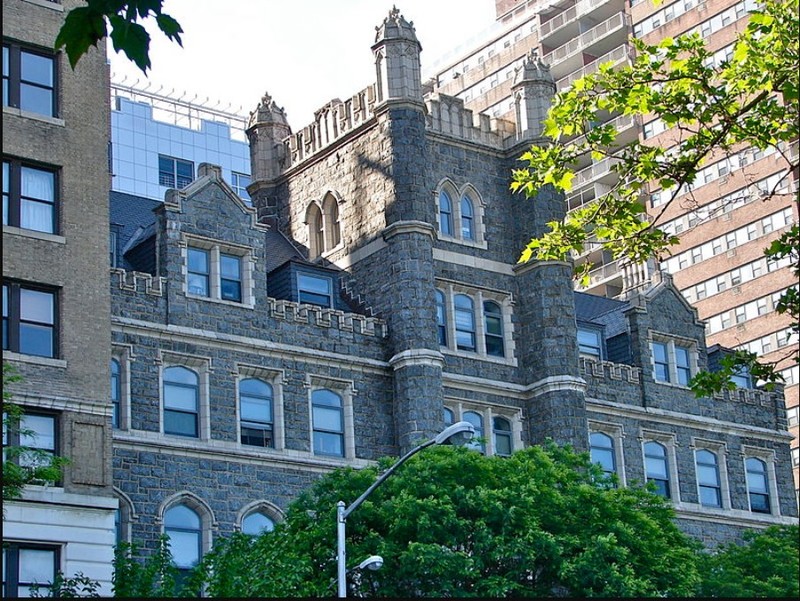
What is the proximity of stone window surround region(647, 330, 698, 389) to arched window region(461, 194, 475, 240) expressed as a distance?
25.1ft

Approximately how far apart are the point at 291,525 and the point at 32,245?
838 centimetres

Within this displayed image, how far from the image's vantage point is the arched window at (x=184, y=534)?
42.6 m

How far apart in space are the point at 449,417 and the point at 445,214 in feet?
21.3

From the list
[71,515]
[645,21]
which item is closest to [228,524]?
[71,515]

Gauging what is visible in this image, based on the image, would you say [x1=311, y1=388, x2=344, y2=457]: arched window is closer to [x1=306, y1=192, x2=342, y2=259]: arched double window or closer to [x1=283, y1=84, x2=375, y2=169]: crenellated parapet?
[x1=306, y1=192, x2=342, y2=259]: arched double window

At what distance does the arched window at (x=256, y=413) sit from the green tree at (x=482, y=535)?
161 inches

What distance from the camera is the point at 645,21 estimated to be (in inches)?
3989

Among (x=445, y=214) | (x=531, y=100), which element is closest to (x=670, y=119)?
(x=445, y=214)

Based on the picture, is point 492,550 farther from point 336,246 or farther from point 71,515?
point 336,246

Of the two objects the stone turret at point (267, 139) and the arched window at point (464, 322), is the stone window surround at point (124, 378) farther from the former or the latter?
the stone turret at point (267, 139)

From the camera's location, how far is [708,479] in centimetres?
5672

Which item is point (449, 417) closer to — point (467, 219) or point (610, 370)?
point (467, 219)

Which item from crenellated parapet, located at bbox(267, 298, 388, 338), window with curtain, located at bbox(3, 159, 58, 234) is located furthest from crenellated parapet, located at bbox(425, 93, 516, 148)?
window with curtain, located at bbox(3, 159, 58, 234)

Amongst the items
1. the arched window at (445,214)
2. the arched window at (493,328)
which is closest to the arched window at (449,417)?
the arched window at (493,328)
